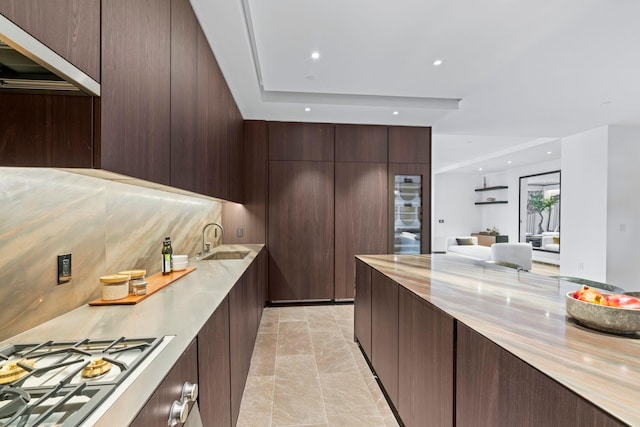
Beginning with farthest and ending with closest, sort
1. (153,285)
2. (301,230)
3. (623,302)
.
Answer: (301,230)
(153,285)
(623,302)

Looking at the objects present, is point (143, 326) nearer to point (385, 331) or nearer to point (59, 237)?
point (59, 237)

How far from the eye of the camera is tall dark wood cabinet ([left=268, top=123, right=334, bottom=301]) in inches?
161

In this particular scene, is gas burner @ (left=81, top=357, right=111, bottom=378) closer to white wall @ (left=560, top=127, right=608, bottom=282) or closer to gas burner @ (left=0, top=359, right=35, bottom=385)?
gas burner @ (left=0, top=359, right=35, bottom=385)

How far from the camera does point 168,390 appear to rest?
781mm

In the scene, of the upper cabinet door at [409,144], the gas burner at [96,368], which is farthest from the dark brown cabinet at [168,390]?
the upper cabinet door at [409,144]

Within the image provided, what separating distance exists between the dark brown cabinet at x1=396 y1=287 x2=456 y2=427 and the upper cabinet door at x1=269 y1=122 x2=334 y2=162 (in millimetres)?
2877

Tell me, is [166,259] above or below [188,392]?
above

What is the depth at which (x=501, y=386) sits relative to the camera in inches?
36.2

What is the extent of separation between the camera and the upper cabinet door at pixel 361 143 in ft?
13.8

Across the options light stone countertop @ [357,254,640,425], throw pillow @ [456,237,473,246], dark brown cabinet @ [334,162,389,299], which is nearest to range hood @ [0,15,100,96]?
light stone countertop @ [357,254,640,425]

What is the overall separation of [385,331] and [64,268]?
1.85 meters

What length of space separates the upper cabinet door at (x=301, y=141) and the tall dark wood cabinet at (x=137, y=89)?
2669mm

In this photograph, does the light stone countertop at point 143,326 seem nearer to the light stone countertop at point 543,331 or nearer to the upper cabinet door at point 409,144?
the light stone countertop at point 543,331

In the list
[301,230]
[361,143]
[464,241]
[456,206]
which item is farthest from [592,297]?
[456,206]
